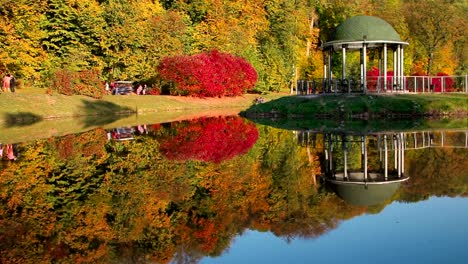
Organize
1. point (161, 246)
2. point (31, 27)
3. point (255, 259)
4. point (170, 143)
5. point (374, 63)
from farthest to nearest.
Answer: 1. point (374, 63)
2. point (31, 27)
3. point (170, 143)
4. point (161, 246)
5. point (255, 259)

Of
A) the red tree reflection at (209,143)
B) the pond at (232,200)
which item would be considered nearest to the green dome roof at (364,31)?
the red tree reflection at (209,143)

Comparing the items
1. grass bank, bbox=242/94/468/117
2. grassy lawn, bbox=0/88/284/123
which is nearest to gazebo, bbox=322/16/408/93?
grass bank, bbox=242/94/468/117

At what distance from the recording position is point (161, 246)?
24.6ft

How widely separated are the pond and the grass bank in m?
10.7

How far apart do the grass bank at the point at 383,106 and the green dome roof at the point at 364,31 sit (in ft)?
12.3

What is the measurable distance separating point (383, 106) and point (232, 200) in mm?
21600

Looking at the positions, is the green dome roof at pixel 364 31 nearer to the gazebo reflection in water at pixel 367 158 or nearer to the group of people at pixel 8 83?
the gazebo reflection in water at pixel 367 158

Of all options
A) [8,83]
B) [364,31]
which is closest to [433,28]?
[364,31]

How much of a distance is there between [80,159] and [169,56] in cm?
3937

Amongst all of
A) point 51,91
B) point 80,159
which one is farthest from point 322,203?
point 51,91

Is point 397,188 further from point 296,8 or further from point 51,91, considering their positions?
point 296,8

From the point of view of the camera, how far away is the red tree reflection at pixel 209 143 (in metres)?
16.6

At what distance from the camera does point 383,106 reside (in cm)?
2981

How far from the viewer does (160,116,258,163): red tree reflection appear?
16641mm
